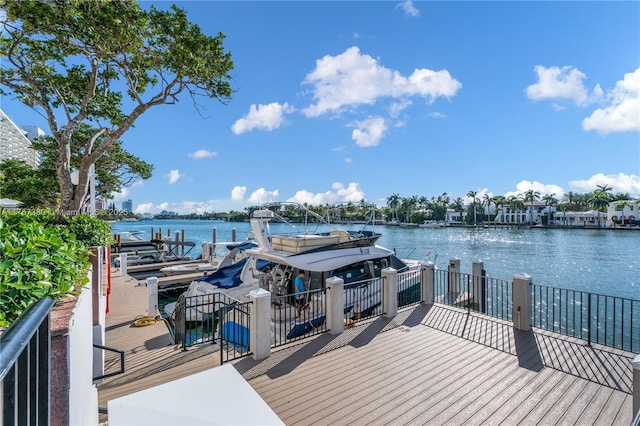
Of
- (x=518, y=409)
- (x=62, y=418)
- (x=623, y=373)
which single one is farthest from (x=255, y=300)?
(x=623, y=373)

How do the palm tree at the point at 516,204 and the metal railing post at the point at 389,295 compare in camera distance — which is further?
the palm tree at the point at 516,204

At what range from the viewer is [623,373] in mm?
4816

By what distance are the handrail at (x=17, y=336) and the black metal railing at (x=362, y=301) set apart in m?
7.52

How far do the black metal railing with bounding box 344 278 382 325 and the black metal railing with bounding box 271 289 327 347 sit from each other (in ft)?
2.77

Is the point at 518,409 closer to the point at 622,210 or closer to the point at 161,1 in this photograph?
the point at 161,1

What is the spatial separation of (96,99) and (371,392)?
40.0ft

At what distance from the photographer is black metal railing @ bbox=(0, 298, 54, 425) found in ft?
3.02

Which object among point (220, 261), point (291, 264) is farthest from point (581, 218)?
point (291, 264)

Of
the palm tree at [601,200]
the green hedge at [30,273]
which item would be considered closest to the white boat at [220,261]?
the green hedge at [30,273]

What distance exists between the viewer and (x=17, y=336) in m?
0.96

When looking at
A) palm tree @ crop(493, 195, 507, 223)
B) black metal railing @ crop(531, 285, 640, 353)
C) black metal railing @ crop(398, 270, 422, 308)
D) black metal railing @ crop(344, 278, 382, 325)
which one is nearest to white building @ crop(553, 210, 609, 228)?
palm tree @ crop(493, 195, 507, 223)

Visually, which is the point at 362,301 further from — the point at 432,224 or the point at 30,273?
the point at 432,224

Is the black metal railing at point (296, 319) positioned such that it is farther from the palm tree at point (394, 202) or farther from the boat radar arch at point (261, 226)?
the palm tree at point (394, 202)

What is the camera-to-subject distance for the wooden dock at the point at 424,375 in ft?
13.1
